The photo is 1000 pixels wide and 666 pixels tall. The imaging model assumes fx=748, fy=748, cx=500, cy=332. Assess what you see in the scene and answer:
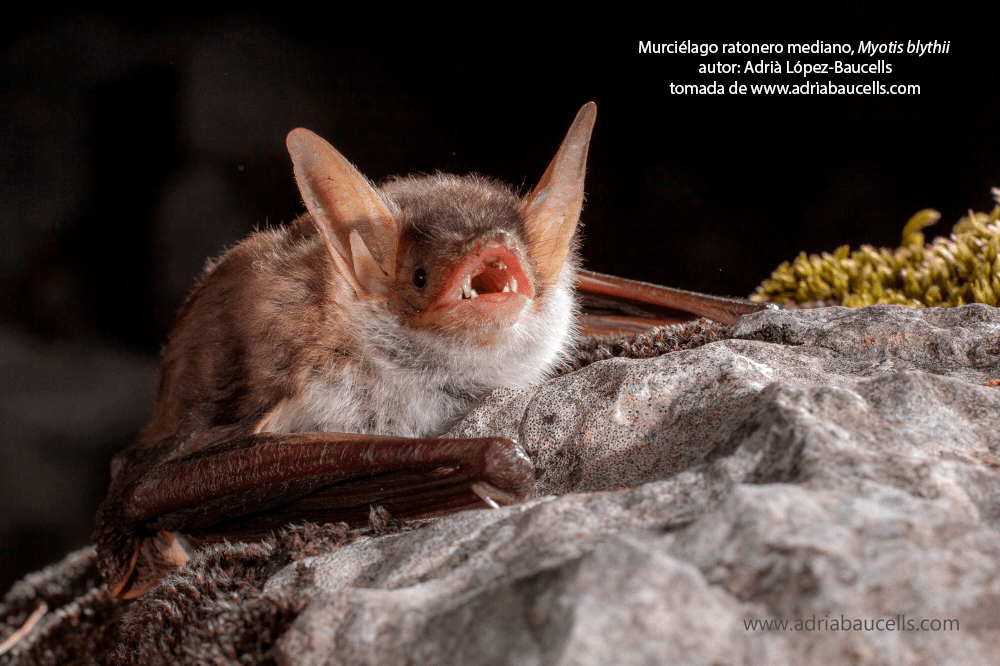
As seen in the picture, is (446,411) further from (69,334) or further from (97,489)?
(97,489)

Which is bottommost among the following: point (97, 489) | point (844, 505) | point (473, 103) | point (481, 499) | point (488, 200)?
point (97, 489)

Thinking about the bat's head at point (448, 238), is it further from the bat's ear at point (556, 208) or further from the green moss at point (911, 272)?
the green moss at point (911, 272)

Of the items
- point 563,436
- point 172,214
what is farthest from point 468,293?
point 172,214

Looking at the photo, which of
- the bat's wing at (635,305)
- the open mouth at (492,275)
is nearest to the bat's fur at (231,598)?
the bat's wing at (635,305)

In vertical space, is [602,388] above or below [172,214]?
below

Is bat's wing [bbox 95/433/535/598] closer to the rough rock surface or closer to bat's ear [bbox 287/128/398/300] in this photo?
the rough rock surface

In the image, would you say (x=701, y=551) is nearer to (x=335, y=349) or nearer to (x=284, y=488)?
(x=284, y=488)

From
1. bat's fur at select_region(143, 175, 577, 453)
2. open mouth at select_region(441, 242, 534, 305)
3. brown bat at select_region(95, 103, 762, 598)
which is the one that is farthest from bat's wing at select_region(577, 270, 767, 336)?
open mouth at select_region(441, 242, 534, 305)
